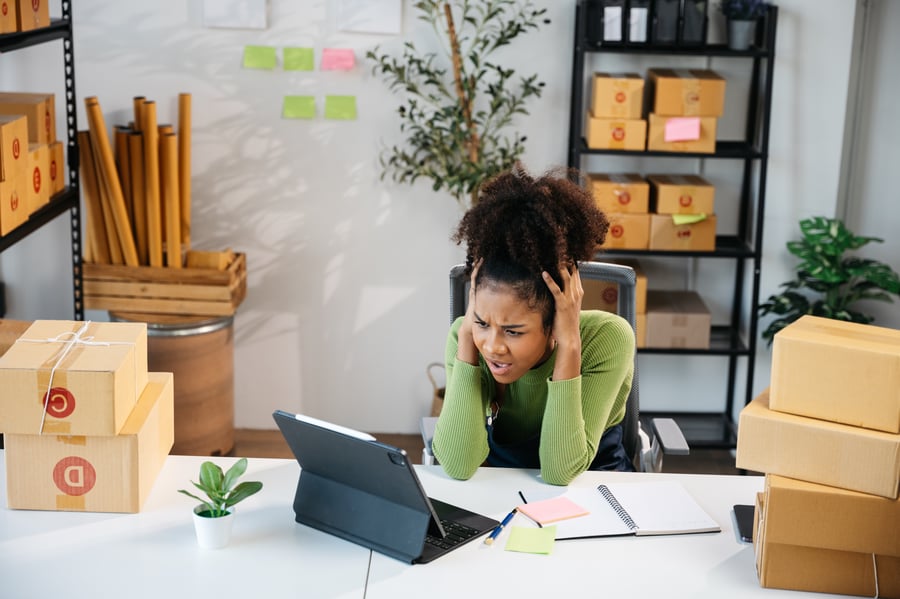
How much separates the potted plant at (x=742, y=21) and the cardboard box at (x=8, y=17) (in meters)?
2.30

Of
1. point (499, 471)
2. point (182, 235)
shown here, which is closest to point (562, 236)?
point (499, 471)

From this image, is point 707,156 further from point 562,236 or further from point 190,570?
point 190,570

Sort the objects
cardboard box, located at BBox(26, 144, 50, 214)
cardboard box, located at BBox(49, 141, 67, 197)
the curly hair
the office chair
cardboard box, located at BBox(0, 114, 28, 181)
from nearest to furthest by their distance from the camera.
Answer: the curly hair
the office chair
cardboard box, located at BBox(0, 114, 28, 181)
cardboard box, located at BBox(26, 144, 50, 214)
cardboard box, located at BBox(49, 141, 67, 197)

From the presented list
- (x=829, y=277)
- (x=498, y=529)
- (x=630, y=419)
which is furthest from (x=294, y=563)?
(x=829, y=277)

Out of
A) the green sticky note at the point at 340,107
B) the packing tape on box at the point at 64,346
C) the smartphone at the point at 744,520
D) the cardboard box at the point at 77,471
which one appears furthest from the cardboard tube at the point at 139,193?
the smartphone at the point at 744,520

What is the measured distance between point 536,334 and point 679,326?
1.86 m

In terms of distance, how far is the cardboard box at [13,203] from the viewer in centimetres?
282

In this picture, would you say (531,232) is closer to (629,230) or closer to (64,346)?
(64,346)

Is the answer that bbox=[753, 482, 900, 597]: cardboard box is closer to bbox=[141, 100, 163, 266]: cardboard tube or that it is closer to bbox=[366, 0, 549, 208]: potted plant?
bbox=[366, 0, 549, 208]: potted plant

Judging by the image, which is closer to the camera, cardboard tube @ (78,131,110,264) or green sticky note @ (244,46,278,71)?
cardboard tube @ (78,131,110,264)

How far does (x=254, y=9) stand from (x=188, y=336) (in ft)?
3.92

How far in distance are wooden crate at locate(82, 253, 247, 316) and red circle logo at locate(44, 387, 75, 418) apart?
1.75m

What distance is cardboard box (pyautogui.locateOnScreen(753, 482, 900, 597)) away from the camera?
1.70 metres

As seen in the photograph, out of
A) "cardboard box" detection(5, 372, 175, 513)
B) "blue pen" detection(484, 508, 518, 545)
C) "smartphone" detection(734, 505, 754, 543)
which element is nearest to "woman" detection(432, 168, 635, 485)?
"blue pen" detection(484, 508, 518, 545)
